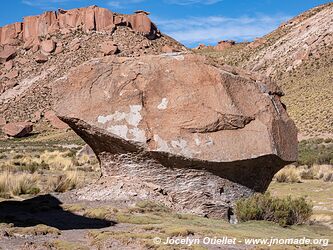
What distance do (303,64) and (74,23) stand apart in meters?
48.8

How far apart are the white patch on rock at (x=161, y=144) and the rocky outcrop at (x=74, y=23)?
293ft

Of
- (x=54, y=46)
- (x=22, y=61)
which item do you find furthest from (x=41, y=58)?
(x=22, y=61)

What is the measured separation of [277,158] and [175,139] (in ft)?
8.48

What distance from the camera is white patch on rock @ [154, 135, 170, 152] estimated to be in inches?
492

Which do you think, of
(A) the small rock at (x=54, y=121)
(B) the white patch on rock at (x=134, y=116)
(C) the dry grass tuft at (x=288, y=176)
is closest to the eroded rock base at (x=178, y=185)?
(B) the white patch on rock at (x=134, y=116)

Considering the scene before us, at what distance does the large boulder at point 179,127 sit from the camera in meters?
12.6

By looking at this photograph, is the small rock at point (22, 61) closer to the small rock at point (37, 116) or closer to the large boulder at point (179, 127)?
the small rock at point (37, 116)

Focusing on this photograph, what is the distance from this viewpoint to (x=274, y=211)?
40.6 feet

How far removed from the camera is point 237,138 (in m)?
12.7

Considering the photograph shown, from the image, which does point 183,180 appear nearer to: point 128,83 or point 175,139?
point 175,139

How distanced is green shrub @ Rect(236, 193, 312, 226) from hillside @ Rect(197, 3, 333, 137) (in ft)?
123

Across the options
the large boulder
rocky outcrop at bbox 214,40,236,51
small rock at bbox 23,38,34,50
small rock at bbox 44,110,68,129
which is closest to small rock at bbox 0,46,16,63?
small rock at bbox 23,38,34,50

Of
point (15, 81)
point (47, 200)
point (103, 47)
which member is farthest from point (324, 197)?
point (15, 81)

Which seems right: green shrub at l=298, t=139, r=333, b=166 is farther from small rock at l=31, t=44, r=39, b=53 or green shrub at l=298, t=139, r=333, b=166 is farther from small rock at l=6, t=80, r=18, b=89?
small rock at l=31, t=44, r=39, b=53
